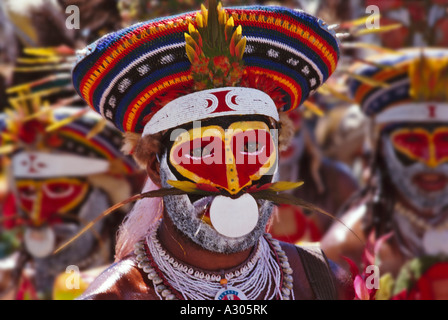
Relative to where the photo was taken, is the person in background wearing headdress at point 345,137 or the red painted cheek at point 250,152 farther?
the person in background wearing headdress at point 345,137

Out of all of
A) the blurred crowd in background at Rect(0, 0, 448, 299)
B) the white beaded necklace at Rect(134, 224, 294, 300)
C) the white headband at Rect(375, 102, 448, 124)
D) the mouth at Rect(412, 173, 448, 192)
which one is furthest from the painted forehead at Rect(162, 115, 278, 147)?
the mouth at Rect(412, 173, 448, 192)

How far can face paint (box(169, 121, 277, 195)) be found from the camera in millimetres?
2756

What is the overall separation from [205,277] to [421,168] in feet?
10.1

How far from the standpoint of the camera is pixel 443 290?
14.4 feet

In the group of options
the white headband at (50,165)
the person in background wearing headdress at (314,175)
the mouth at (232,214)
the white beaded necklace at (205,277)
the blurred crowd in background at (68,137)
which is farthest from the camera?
the person in background wearing headdress at (314,175)

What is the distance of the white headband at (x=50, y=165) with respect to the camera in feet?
18.6

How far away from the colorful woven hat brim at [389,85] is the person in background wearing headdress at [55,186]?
1.75 m

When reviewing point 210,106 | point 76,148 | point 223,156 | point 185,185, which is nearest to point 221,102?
point 210,106

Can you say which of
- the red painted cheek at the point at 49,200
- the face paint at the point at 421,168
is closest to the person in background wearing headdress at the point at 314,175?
the face paint at the point at 421,168

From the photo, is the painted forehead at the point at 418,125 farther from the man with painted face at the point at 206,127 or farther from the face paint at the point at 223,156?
the face paint at the point at 223,156

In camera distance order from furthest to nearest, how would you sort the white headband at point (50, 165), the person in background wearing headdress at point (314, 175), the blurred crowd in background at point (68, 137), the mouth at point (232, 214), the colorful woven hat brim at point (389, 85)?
1. the person in background wearing headdress at point (314, 175)
2. the white headband at point (50, 165)
3. the blurred crowd in background at point (68, 137)
4. the colorful woven hat brim at point (389, 85)
5. the mouth at point (232, 214)

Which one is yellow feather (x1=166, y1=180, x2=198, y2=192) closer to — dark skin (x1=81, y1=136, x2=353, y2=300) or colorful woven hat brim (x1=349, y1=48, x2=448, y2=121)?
dark skin (x1=81, y1=136, x2=353, y2=300)
